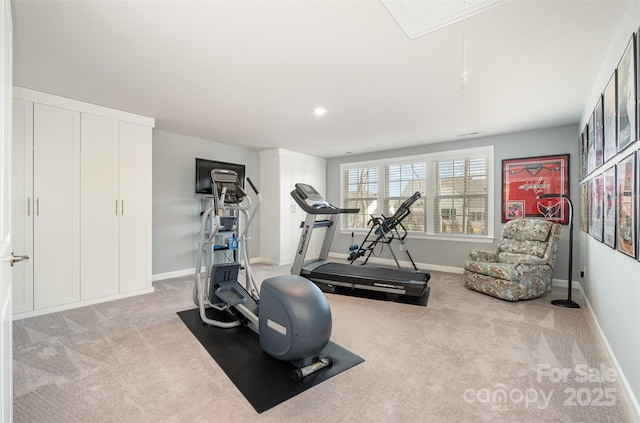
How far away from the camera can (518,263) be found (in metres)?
3.77

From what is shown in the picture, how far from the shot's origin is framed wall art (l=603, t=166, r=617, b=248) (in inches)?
81.4

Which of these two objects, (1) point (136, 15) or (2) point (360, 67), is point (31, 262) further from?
(2) point (360, 67)

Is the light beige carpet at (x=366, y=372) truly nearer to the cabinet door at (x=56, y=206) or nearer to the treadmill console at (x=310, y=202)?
the cabinet door at (x=56, y=206)

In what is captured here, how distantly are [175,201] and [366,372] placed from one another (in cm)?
407

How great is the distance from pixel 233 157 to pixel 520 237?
501cm

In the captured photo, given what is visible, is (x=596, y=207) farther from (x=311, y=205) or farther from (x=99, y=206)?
(x=99, y=206)

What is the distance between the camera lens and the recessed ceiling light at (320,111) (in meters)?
3.57

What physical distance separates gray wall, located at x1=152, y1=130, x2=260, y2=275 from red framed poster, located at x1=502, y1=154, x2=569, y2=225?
507cm

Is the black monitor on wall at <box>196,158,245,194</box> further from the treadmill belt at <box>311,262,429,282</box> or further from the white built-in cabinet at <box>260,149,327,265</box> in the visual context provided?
the treadmill belt at <box>311,262,429,282</box>

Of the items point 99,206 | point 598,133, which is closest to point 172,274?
point 99,206

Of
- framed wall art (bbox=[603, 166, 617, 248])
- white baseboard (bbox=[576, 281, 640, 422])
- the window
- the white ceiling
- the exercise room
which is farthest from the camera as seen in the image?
the window

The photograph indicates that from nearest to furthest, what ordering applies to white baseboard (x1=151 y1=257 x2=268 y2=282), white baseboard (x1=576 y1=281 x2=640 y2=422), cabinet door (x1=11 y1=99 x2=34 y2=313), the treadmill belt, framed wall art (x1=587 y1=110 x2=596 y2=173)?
white baseboard (x1=576 y1=281 x2=640 y2=422) → framed wall art (x1=587 y1=110 x2=596 y2=173) → cabinet door (x1=11 y1=99 x2=34 y2=313) → the treadmill belt → white baseboard (x1=151 y1=257 x2=268 y2=282)

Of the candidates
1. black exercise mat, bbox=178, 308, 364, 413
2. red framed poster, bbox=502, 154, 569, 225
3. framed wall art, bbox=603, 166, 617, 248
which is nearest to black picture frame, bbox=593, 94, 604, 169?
framed wall art, bbox=603, 166, 617, 248

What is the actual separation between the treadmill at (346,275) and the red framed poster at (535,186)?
1988 mm
